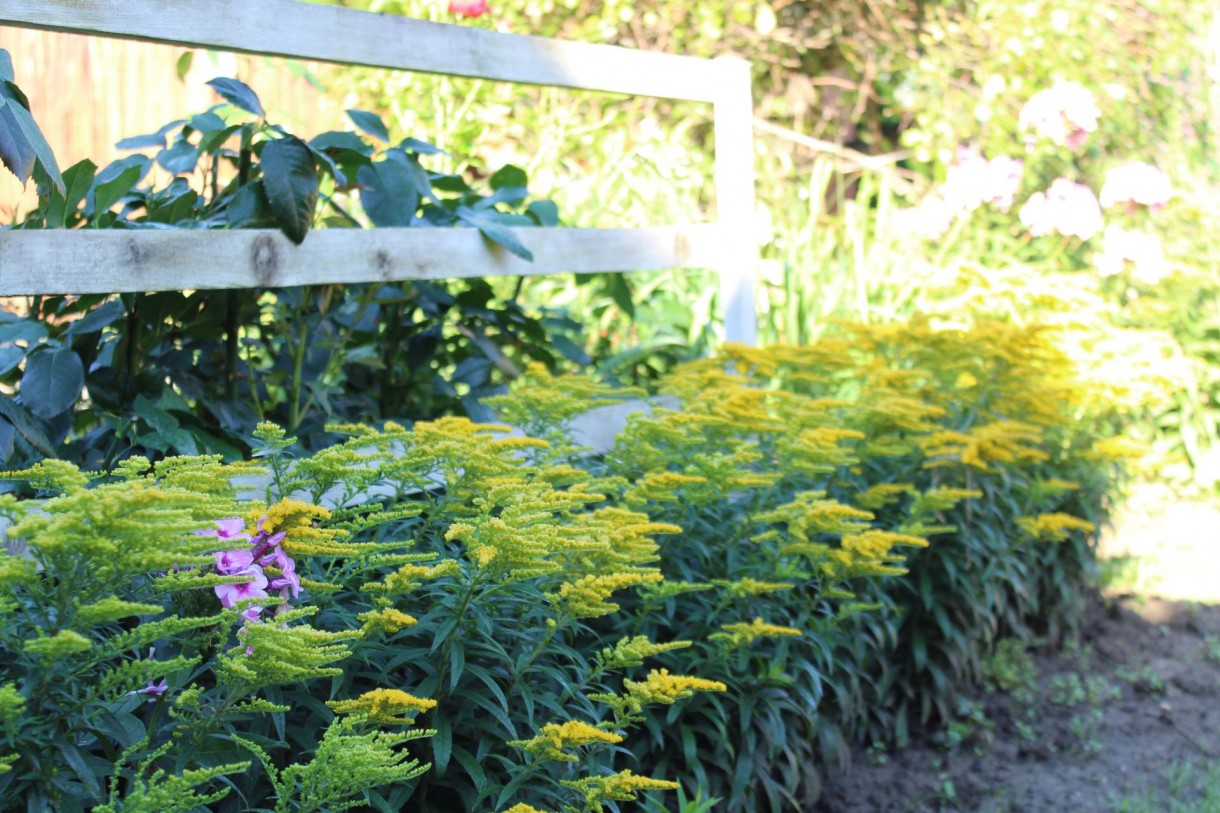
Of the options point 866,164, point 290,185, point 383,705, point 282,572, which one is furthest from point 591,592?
point 866,164

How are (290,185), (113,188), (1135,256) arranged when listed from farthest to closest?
(1135,256), (290,185), (113,188)

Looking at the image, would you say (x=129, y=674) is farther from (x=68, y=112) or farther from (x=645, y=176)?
(x=68, y=112)

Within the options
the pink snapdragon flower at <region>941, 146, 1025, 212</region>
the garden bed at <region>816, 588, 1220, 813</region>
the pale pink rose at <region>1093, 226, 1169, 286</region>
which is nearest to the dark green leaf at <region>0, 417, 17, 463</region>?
the garden bed at <region>816, 588, 1220, 813</region>

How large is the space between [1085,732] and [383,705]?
255 centimetres

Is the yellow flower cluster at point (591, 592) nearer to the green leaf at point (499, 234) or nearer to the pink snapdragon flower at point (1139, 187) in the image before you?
the green leaf at point (499, 234)

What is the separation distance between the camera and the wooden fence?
2.21 metres

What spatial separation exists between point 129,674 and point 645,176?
16.6ft

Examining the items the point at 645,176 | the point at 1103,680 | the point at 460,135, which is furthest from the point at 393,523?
the point at 645,176

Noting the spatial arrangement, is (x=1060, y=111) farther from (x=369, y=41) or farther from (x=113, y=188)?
(x=113, y=188)

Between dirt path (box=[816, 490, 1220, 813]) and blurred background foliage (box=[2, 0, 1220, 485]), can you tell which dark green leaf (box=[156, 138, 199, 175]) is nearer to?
blurred background foliage (box=[2, 0, 1220, 485])

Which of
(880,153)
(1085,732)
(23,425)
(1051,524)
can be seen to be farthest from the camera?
(880,153)

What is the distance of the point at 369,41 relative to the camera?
286cm

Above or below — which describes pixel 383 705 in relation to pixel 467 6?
below

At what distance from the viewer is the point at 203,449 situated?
2561 mm
